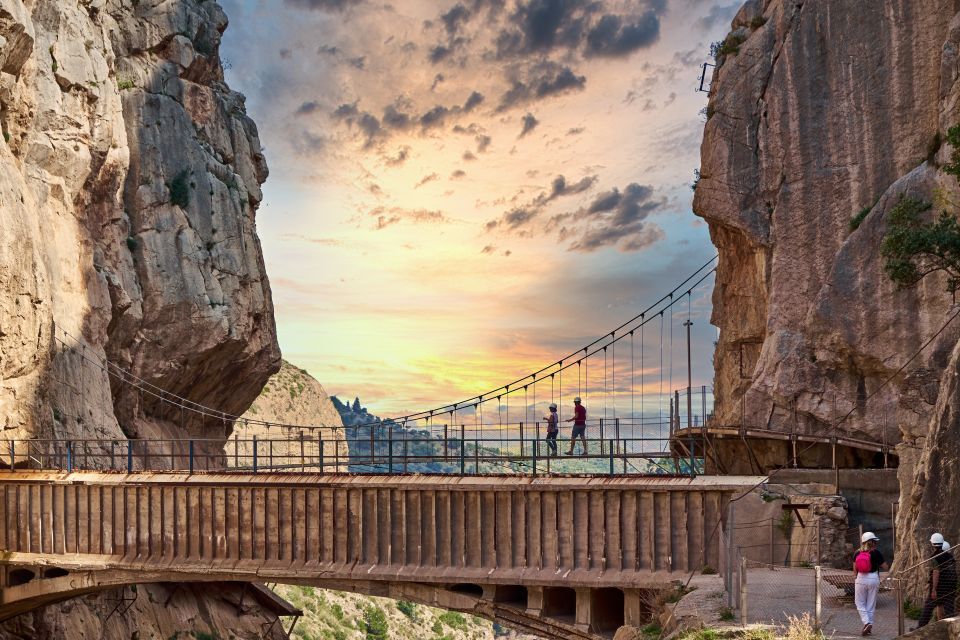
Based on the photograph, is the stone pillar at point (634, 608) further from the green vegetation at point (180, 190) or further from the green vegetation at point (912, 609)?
the green vegetation at point (180, 190)

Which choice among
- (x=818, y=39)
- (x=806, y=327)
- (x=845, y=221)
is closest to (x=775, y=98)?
(x=818, y=39)

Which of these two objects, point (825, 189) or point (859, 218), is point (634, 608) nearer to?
point (859, 218)

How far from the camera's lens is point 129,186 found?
4519cm

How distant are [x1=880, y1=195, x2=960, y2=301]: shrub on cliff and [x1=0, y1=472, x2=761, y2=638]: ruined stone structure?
319 inches

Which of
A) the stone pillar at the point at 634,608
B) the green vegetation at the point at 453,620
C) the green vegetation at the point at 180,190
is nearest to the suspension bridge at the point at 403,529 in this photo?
the stone pillar at the point at 634,608

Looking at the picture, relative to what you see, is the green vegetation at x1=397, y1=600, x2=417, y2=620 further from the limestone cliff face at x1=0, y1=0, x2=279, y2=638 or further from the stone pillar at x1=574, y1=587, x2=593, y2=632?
the stone pillar at x1=574, y1=587, x2=593, y2=632

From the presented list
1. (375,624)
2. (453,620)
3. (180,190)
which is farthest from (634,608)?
(453,620)

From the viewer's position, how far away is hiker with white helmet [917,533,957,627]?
1409cm

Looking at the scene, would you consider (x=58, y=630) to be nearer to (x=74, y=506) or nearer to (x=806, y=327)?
(x=74, y=506)

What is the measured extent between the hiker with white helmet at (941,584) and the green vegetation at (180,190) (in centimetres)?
3966

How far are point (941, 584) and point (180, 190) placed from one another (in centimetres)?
4015

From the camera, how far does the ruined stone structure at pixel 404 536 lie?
23969mm

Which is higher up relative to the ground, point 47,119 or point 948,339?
point 47,119

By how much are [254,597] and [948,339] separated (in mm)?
32013
